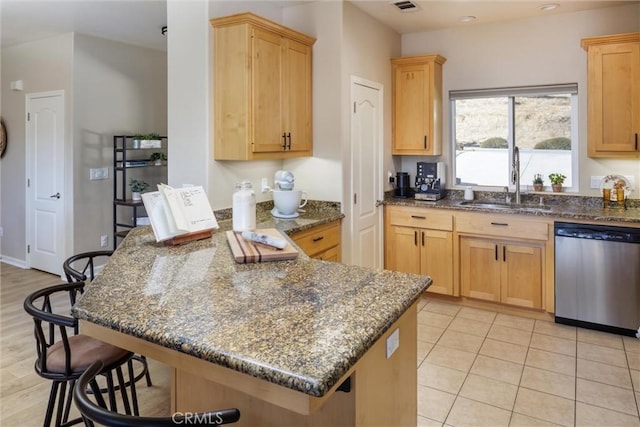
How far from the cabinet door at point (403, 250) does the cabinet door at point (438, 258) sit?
0.06 meters

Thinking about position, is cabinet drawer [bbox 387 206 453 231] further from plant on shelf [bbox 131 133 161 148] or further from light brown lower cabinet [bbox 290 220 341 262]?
plant on shelf [bbox 131 133 161 148]

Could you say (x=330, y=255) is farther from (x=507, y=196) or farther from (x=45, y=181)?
(x=45, y=181)

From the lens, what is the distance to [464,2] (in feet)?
12.1

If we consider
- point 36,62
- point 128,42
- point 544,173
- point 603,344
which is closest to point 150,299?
point 603,344

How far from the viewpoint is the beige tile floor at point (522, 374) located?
236cm

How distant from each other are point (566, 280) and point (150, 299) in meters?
3.24

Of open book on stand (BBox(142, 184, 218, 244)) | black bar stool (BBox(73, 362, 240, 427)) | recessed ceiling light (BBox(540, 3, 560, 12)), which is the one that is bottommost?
black bar stool (BBox(73, 362, 240, 427))

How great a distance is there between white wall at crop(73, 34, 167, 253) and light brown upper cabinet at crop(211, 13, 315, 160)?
8.10 ft

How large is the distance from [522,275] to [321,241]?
1740mm

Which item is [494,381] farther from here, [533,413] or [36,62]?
[36,62]

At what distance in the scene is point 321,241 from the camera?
3.40 meters

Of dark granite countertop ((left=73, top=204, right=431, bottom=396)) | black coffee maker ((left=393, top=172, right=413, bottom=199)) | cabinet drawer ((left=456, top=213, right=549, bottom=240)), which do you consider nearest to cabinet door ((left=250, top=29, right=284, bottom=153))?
dark granite countertop ((left=73, top=204, right=431, bottom=396))

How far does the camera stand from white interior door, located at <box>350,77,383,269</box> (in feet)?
12.6

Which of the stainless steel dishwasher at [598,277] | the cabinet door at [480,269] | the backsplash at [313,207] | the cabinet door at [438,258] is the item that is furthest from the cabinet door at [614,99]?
the backsplash at [313,207]
